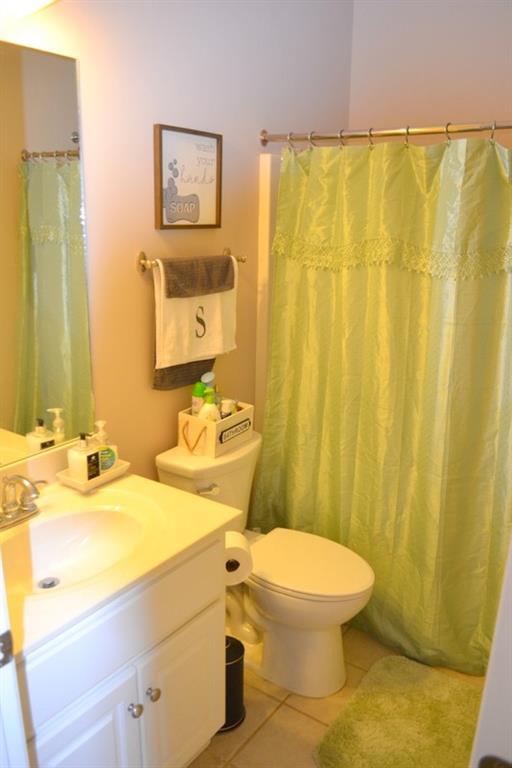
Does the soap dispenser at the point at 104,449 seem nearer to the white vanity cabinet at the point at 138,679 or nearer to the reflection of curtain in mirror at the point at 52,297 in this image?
the reflection of curtain in mirror at the point at 52,297

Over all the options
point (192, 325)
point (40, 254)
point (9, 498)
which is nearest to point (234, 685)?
point (9, 498)

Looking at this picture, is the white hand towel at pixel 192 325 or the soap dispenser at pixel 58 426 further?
the white hand towel at pixel 192 325

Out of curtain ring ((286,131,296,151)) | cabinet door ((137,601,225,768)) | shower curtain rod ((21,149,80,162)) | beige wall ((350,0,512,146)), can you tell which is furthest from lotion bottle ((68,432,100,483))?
beige wall ((350,0,512,146))

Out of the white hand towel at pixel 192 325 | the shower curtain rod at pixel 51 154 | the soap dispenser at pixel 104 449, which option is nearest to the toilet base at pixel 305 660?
the soap dispenser at pixel 104 449

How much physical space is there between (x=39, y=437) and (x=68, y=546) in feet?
1.01

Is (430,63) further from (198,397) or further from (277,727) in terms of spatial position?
(277,727)

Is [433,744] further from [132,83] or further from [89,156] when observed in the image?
[132,83]

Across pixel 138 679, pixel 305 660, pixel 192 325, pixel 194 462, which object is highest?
pixel 192 325

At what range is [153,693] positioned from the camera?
1383 millimetres

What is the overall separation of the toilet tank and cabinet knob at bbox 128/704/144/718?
726 millimetres

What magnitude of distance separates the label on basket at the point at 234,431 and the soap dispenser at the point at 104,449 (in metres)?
0.42

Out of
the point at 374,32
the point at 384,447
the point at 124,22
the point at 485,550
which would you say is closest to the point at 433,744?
the point at 485,550

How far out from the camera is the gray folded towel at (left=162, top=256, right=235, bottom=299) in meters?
1.86

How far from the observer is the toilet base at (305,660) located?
1975mm
